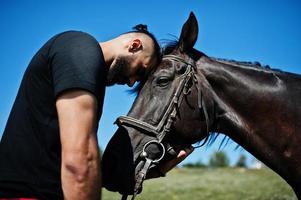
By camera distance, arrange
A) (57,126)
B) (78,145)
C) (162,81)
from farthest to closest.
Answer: (162,81)
(57,126)
(78,145)

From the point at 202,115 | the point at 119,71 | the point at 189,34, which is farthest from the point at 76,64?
the point at 189,34

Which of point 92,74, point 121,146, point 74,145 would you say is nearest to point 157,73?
point 121,146

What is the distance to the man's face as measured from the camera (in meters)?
3.36

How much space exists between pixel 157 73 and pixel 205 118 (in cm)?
70

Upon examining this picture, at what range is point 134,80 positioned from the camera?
3.75m

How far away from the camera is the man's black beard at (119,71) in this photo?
3.34 m

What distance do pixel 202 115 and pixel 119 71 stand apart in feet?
3.86

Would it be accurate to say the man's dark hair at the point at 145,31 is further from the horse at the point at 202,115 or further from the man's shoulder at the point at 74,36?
the man's shoulder at the point at 74,36

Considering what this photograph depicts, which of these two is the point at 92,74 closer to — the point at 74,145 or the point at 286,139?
the point at 74,145

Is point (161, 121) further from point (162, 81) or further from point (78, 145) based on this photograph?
point (78, 145)

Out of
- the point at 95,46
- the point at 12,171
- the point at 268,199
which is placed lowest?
the point at 268,199

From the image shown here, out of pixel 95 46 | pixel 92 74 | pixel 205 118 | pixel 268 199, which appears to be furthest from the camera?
pixel 268 199

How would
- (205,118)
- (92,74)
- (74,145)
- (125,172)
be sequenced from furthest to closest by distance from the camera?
(205,118), (125,172), (92,74), (74,145)

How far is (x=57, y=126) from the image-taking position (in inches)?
106
